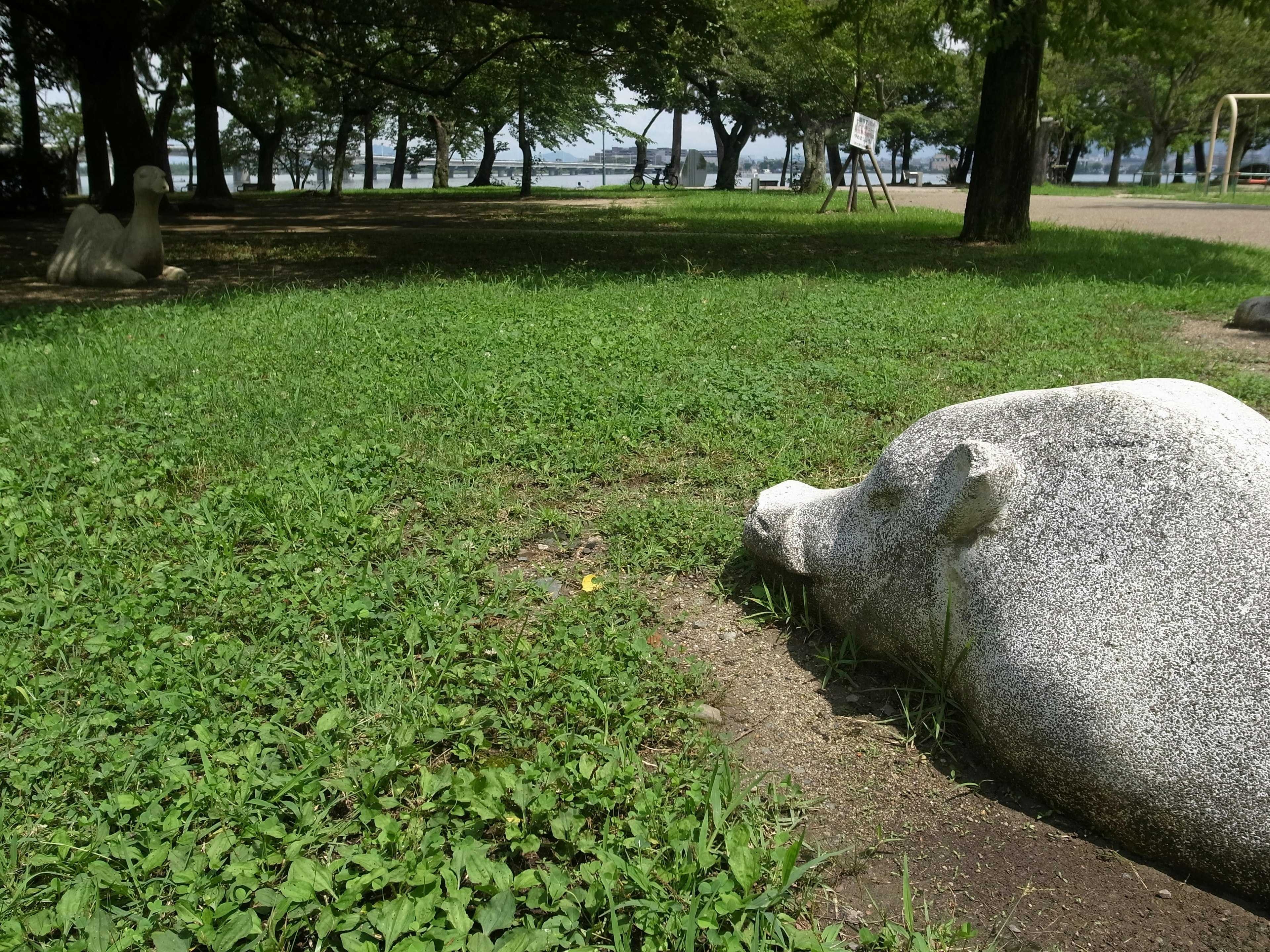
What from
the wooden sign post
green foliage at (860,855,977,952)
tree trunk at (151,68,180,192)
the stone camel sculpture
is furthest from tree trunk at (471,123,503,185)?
green foliage at (860,855,977,952)

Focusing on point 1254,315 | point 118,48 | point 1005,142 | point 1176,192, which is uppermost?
point 118,48

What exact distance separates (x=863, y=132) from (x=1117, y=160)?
39.0 meters

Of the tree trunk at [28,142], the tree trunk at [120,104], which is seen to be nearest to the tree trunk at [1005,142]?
the tree trunk at [120,104]

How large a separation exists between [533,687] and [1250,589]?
1876 millimetres

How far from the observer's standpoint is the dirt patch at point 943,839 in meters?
2.14

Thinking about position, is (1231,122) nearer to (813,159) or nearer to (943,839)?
(813,159)

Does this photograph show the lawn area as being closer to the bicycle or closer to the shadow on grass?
the shadow on grass

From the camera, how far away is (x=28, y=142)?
19.2m

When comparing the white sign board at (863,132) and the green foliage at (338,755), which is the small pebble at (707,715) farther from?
the white sign board at (863,132)

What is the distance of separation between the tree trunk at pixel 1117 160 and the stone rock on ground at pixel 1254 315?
153 feet

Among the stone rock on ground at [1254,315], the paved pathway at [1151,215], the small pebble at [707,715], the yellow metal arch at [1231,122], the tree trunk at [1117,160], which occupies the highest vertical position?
the tree trunk at [1117,160]

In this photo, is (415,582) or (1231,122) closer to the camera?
(415,582)

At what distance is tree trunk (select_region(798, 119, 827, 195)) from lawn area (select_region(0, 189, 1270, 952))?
2392 cm

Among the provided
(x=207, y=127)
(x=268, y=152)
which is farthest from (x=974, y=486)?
(x=268, y=152)
